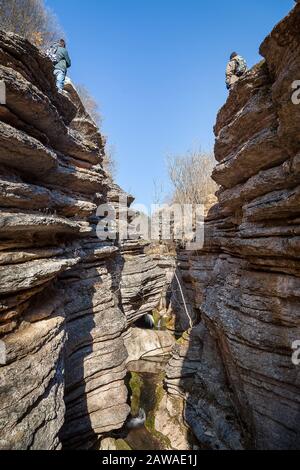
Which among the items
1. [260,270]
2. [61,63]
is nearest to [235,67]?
[61,63]

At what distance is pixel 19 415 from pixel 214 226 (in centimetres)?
999

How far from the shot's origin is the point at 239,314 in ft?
26.3

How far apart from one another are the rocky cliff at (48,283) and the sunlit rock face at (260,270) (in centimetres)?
385

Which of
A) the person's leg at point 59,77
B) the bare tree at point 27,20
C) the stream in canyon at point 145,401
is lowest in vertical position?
the stream in canyon at point 145,401

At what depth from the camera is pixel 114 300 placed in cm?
1090

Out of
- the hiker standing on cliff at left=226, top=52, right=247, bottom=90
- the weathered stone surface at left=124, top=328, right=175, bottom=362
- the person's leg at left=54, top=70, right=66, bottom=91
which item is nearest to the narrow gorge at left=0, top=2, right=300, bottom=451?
the person's leg at left=54, top=70, right=66, bottom=91

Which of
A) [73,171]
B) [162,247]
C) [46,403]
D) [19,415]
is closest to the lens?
[19,415]

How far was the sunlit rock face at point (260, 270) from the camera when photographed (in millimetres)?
5883

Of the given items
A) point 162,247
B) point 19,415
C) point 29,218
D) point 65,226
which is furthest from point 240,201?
point 162,247

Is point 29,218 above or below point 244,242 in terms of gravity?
above

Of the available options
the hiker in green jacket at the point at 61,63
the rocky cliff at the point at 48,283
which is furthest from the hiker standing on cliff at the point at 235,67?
the hiker in green jacket at the point at 61,63

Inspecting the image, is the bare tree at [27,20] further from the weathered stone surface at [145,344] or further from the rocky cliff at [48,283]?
the weathered stone surface at [145,344]

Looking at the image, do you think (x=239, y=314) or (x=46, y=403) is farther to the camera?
(x=239, y=314)

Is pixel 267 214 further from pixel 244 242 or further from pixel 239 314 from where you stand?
pixel 239 314
